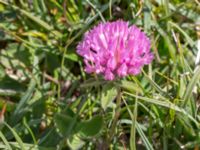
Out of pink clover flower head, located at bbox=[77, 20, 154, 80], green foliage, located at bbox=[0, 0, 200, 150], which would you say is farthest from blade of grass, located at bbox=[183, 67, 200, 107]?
pink clover flower head, located at bbox=[77, 20, 154, 80]

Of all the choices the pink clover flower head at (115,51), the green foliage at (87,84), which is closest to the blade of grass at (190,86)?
the green foliage at (87,84)

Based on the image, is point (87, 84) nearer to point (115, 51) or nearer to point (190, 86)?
point (115, 51)

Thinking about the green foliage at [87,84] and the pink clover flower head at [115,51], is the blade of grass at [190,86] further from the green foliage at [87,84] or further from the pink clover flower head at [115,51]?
the pink clover flower head at [115,51]

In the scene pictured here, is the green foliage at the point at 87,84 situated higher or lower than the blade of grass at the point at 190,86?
higher

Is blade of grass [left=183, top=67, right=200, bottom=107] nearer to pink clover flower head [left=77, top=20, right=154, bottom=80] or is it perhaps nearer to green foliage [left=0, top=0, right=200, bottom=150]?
green foliage [left=0, top=0, right=200, bottom=150]

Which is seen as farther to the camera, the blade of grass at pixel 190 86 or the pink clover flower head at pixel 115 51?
the blade of grass at pixel 190 86

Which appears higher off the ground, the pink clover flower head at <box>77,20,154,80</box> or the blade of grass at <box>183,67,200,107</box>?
the pink clover flower head at <box>77,20,154,80</box>

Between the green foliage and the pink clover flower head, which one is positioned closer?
the pink clover flower head

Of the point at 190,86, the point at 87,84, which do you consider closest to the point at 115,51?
the point at 87,84
